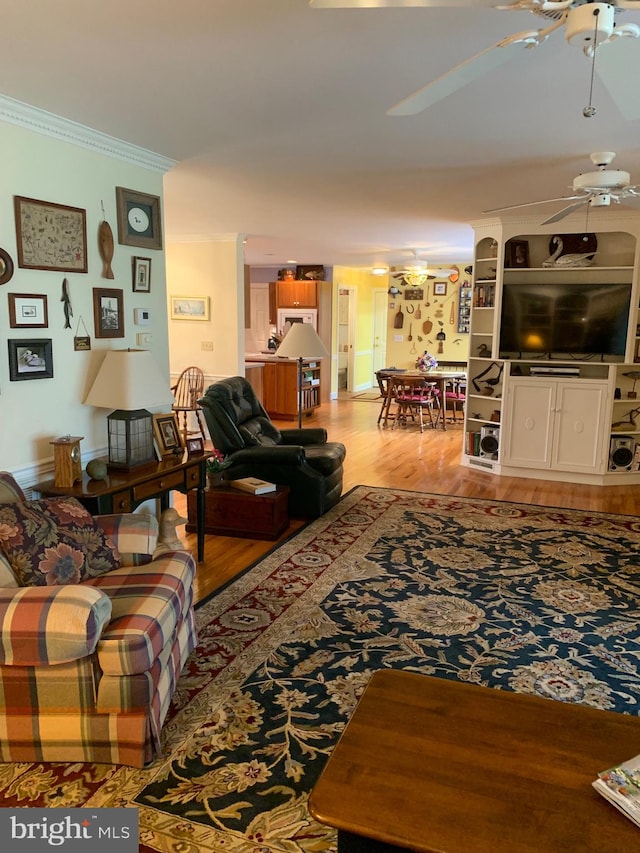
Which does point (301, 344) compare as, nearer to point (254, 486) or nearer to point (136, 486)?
point (254, 486)

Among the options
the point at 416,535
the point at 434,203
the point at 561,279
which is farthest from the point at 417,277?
the point at 416,535

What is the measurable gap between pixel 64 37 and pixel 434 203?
3.58 meters

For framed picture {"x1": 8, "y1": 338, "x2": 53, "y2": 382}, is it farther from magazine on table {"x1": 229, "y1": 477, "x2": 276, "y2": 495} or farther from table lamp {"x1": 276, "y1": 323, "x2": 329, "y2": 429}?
table lamp {"x1": 276, "y1": 323, "x2": 329, "y2": 429}

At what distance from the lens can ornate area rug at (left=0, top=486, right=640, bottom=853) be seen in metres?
1.99

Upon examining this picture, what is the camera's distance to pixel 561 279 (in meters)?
6.27

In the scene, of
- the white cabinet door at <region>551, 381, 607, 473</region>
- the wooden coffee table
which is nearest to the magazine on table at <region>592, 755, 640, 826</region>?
the wooden coffee table

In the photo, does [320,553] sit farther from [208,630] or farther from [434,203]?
[434,203]

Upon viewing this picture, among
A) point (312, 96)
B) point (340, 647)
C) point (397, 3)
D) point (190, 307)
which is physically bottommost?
point (340, 647)

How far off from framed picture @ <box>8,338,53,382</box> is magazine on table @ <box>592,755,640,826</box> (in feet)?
9.41

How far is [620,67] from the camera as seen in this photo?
76.7 inches

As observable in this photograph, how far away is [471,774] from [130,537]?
5.65ft

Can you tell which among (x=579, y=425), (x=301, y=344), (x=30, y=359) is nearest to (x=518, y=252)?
(x=579, y=425)

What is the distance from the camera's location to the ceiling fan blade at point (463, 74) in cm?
167

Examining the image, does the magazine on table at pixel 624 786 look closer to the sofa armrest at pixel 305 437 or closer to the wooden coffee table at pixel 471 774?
the wooden coffee table at pixel 471 774
